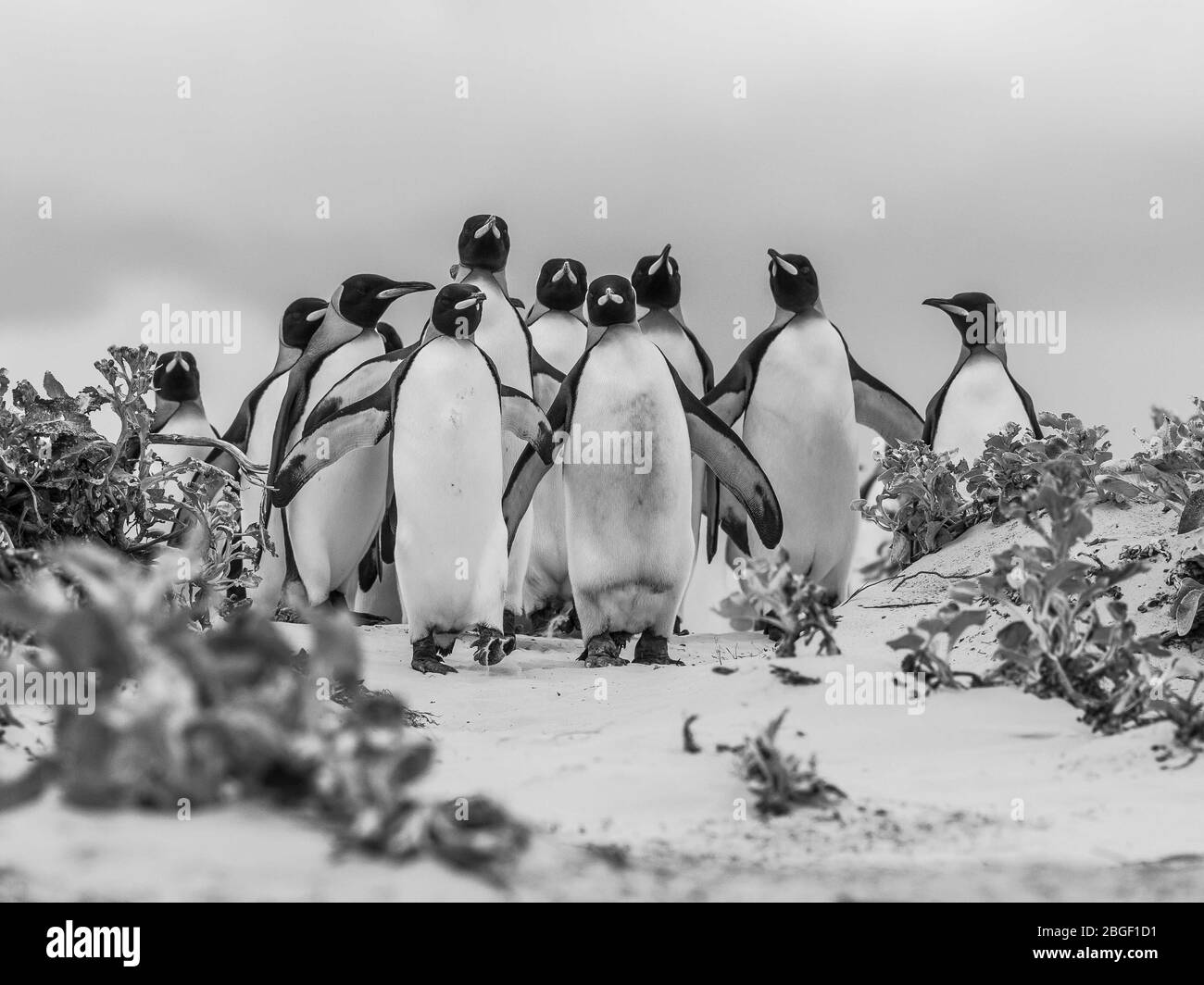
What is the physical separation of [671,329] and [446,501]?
2.84 m

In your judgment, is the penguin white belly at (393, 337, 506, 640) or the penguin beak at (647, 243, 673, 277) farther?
the penguin beak at (647, 243, 673, 277)

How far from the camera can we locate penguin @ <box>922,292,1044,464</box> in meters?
9.05

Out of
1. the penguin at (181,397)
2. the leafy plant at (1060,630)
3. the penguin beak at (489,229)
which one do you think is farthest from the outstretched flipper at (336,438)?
the leafy plant at (1060,630)

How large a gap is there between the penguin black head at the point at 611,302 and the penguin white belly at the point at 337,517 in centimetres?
190

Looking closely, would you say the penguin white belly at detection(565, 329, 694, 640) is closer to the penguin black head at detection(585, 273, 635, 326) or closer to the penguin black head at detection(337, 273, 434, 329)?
the penguin black head at detection(585, 273, 635, 326)

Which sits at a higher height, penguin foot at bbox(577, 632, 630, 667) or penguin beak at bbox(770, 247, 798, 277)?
penguin beak at bbox(770, 247, 798, 277)

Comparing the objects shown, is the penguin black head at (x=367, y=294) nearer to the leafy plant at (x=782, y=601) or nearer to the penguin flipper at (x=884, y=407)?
the penguin flipper at (x=884, y=407)

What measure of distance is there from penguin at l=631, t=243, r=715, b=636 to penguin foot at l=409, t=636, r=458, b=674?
2179 millimetres

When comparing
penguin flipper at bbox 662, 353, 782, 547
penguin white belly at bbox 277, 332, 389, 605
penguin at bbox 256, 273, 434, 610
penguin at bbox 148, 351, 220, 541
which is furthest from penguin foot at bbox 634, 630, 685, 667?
penguin at bbox 148, 351, 220, 541

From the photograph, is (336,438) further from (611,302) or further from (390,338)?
(390,338)

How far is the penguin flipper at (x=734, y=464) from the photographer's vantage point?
7387mm

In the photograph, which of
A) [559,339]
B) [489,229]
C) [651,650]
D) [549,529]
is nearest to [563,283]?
[559,339]

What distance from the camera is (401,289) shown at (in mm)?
8875
